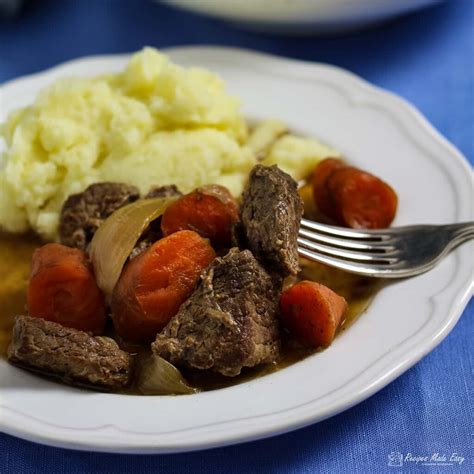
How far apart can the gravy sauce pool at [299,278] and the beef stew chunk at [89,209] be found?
33 centimetres

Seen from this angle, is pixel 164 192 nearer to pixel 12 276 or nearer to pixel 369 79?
pixel 12 276

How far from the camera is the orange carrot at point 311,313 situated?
350 centimetres

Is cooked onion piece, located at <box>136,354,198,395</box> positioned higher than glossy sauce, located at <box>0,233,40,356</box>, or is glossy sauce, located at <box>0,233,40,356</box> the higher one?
cooked onion piece, located at <box>136,354,198,395</box>

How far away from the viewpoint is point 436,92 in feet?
19.4

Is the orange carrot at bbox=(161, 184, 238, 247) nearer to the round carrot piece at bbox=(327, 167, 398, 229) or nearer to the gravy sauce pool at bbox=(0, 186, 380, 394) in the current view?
the gravy sauce pool at bbox=(0, 186, 380, 394)

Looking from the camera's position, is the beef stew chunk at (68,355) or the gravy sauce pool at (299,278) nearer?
the beef stew chunk at (68,355)

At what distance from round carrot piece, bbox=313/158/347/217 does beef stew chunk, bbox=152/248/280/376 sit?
105 cm

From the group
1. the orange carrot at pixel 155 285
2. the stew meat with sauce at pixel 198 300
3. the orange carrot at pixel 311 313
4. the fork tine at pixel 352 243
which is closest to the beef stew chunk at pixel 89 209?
the stew meat with sauce at pixel 198 300

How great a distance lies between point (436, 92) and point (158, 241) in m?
3.16

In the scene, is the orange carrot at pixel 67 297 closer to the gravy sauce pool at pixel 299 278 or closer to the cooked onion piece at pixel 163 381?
the gravy sauce pool at pixel 299 278

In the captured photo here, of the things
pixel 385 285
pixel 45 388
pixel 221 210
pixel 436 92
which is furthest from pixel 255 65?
pixel 45 388

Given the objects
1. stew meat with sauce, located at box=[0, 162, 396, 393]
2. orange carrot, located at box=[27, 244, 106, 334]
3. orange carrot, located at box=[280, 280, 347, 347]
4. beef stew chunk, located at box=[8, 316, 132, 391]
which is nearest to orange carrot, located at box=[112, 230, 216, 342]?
stew meat with sauce, located at box=[0, 162, 396, 393]

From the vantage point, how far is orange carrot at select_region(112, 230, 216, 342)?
3.61m

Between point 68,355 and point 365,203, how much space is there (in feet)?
6.27
